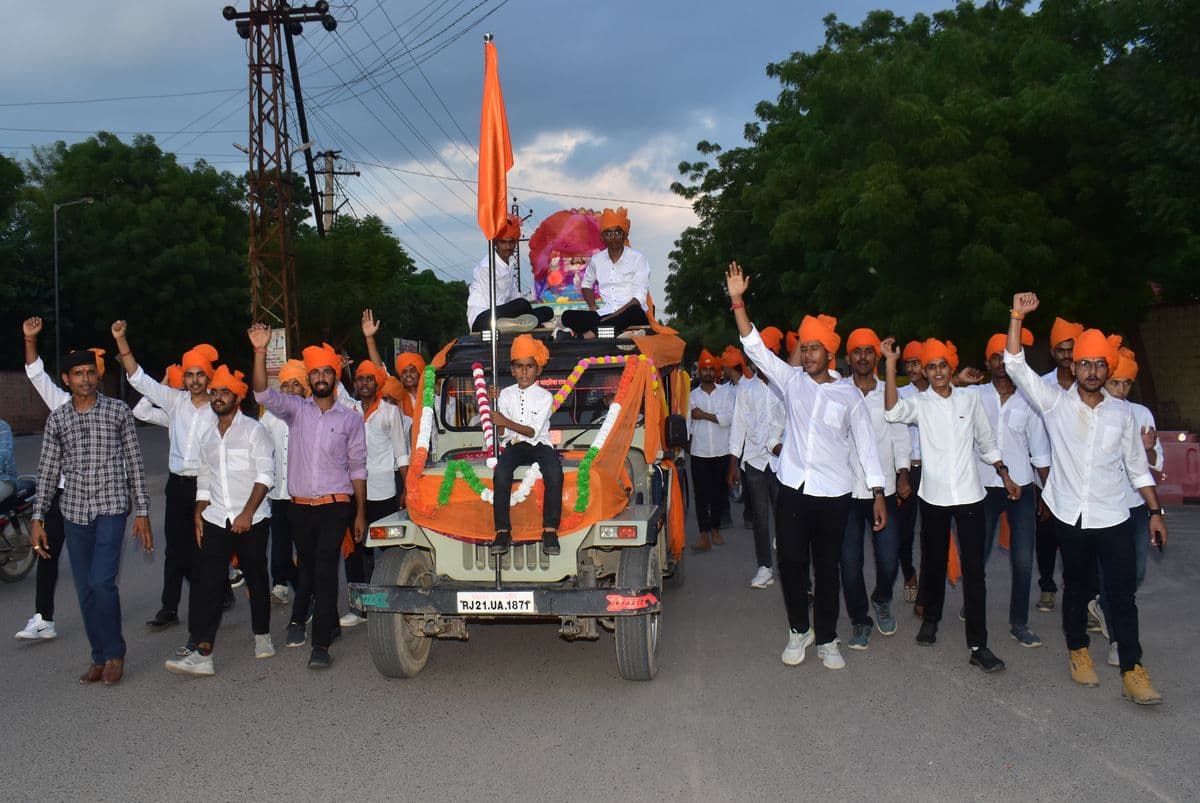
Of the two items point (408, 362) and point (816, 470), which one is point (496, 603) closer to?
point (816, 470)

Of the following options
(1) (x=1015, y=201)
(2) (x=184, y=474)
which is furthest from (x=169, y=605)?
(1) (x=1015, y=201)

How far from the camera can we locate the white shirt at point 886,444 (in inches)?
288

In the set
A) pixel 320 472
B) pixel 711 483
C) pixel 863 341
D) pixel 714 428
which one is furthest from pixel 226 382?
pixel 711 483

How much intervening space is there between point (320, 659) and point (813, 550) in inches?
126

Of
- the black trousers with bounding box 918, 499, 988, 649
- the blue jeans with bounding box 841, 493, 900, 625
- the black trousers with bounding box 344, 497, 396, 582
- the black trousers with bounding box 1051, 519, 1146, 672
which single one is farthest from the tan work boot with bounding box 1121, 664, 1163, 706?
the black trousers with bounding box 344, 497, 396, 582

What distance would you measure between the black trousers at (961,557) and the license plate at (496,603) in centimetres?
263

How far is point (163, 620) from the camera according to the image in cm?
803

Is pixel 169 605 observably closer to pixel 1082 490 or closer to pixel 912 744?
pixel 912 744

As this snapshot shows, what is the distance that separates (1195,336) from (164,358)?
132ft

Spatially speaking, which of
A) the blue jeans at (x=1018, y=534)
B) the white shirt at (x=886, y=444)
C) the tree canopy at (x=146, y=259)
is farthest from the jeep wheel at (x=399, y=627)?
the tree canopy at (x=146, y=259)

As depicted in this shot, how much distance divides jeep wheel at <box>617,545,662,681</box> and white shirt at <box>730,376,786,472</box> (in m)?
2.91

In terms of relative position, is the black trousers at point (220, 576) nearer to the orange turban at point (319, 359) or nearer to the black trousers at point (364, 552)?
the black trousers at point (364, 552)

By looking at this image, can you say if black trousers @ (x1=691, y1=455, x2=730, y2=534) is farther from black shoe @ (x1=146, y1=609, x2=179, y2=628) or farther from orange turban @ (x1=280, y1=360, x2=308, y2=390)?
black shoe @ (x1=146, y1=609, x2=179, y2=628)

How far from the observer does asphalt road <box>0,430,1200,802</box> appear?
15.9ft
